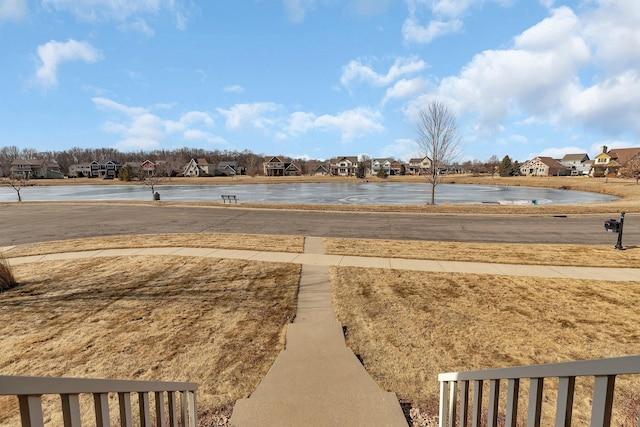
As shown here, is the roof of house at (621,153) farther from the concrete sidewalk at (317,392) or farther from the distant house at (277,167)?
the concrete sidewalk at (317,392)

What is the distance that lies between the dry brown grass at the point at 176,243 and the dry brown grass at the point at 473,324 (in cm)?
445

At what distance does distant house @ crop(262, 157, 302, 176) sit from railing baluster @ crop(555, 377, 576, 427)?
11999 centimetres

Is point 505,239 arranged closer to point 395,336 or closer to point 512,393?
point 395,336

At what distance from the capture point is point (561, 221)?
1795cm

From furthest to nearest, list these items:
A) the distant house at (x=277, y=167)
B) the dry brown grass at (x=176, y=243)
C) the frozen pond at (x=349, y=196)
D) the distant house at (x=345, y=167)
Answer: the distant house at (x=345, y=167) < the distant house at (x=277, y=167) < the frozen pond at (x=349, y=196) < the dry brown grass at (x=176, y=243)

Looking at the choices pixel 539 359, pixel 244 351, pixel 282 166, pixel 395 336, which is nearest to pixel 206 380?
pixel 244 351

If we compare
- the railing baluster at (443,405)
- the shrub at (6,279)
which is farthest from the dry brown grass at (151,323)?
the railing baluster at (443,405)

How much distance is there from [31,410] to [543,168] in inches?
5215

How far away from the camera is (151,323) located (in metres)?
6.32

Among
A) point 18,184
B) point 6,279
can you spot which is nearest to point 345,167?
point 18,184

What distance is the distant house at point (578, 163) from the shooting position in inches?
4616

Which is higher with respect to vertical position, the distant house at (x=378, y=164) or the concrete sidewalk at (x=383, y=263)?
the distant house at (x=378, y=164)

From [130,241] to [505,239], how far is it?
15.5 m

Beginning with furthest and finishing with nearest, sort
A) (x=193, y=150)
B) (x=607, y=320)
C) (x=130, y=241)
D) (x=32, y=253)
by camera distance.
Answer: (x=193, y=150), (x=130, y=241), (x=32, y=253), (x=607, y=320)
